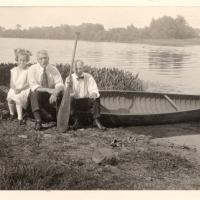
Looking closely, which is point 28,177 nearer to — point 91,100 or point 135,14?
point 91,100

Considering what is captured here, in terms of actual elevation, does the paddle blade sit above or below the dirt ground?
above

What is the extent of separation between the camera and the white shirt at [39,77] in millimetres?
4980

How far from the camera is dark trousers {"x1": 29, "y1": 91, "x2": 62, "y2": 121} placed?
4922 millimetres

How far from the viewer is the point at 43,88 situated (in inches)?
195

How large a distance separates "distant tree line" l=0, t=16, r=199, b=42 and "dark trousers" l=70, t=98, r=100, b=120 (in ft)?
4.23

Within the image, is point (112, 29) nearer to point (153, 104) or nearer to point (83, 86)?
point (153, 104)

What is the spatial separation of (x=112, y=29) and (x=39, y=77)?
274 centimetres

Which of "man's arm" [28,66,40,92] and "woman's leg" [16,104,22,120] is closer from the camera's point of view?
"man's arm" [28,66,40,92]

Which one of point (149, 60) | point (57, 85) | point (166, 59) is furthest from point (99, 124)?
point (166, 59)

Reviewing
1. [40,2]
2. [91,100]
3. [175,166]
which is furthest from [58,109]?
[175,166]

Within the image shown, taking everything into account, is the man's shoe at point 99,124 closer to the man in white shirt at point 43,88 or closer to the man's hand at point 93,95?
the man's hand at point 93,95

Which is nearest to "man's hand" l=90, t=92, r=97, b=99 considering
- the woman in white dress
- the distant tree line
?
the woman in white dress

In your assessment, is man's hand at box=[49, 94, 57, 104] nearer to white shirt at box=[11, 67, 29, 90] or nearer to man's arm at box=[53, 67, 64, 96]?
man's arm at box=[53, 67, 64, 96]
